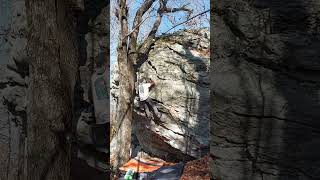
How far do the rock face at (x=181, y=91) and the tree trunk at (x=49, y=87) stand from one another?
34.2 ft

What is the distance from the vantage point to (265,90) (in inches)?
62.1

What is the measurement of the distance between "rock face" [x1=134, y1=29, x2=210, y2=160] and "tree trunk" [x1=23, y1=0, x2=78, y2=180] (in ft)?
34.2

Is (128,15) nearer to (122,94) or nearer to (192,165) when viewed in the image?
(122,94)

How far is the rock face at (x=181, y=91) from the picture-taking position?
1273cm

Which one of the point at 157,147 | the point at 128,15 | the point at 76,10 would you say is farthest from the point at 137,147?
the point at 76,10

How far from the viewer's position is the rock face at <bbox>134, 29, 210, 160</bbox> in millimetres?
12734

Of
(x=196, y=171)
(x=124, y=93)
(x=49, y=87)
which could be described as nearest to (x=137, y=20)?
(x=124, y=93)

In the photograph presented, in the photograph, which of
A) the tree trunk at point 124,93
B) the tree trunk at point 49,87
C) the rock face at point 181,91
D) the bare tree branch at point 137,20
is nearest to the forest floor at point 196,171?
the tree trunk at point 124,93

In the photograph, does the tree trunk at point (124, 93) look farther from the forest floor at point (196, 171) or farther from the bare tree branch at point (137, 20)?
the forest floor at point (196, 171)

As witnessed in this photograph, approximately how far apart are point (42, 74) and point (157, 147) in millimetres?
11492

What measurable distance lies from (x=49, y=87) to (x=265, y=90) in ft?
3.36

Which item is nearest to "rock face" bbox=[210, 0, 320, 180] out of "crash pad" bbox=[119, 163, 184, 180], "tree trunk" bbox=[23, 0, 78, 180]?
"tree trunk" bbox=[23, 0, 78, 180]

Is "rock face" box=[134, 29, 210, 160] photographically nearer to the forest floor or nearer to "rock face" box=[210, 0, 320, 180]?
the forest floor

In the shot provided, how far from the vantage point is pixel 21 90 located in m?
1.95
